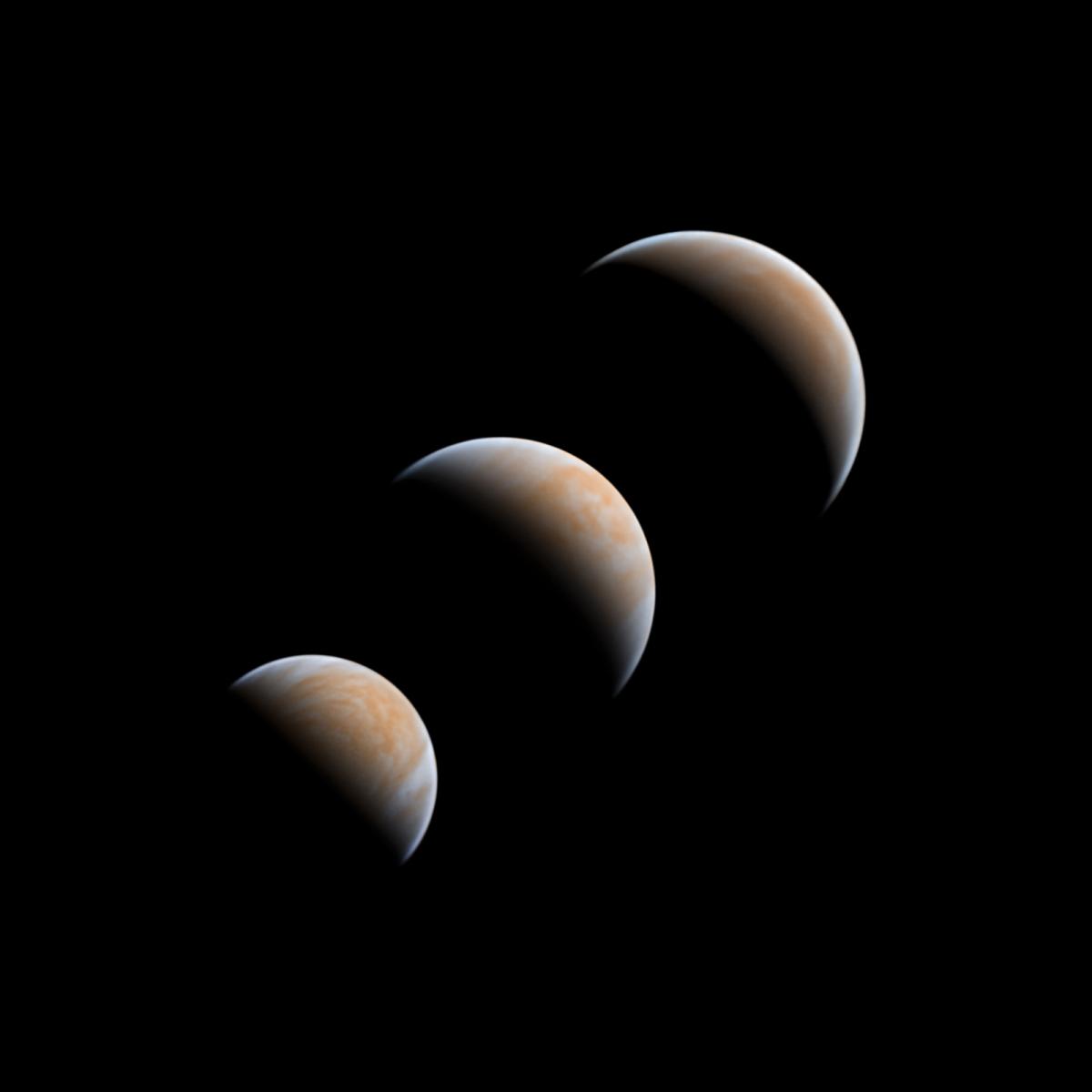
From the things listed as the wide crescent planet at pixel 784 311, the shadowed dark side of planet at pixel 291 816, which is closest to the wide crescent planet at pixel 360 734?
the shadowed dark side of planet at pixel 291 816

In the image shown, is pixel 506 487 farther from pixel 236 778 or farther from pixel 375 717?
pixel 236 778

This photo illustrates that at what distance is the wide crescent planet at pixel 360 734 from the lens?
4418 millimetres

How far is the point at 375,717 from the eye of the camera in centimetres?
454

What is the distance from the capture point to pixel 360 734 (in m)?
4.47

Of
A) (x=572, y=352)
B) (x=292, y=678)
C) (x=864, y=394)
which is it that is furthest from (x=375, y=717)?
(x=864, y=394)

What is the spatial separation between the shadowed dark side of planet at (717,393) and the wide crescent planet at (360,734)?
1630 mm

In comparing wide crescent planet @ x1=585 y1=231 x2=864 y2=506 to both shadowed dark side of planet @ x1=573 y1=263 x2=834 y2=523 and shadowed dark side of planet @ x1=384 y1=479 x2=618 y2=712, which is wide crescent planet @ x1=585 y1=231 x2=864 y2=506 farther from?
shadowed dark side of planet @ x1=384 y1=479 x2=618 y2=712

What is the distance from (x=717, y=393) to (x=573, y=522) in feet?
2.76

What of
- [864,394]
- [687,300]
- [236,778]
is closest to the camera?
[236,778]

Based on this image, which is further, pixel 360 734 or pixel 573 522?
pixel 573 522

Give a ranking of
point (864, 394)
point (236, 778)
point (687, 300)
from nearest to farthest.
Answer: point (236, 778), point (687, 300), point (864, 394)

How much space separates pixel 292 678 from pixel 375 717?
42 centimetres

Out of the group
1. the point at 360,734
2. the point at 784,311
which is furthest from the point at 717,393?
the point at 360,734

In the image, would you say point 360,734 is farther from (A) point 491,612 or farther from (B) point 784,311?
(B) point 784,311
